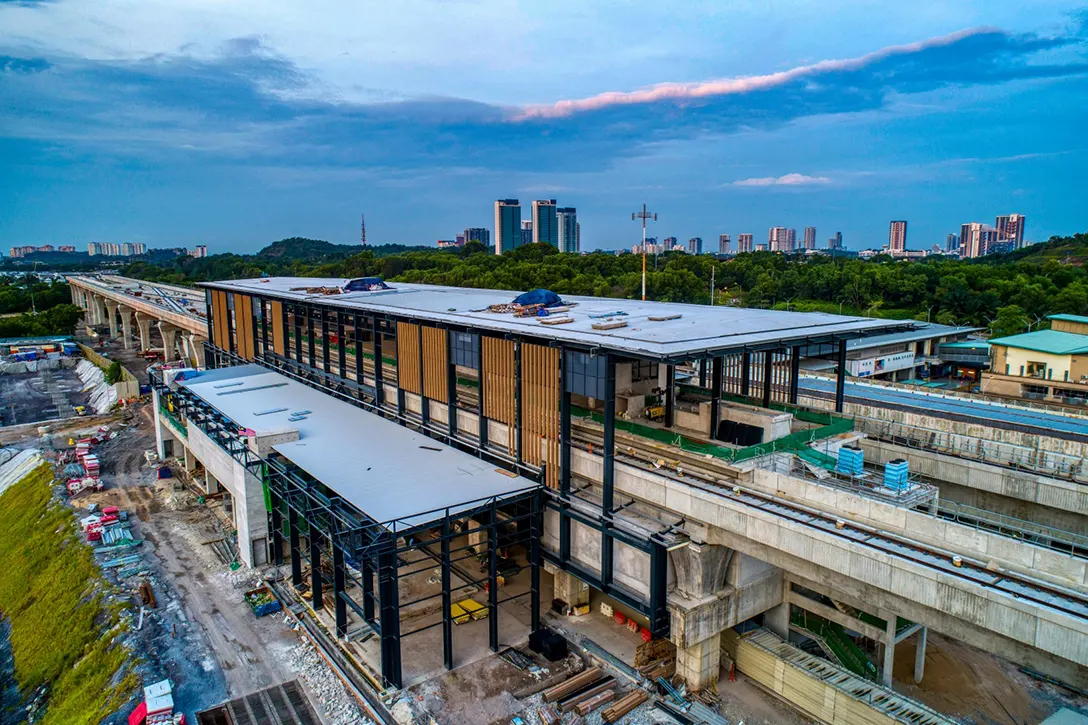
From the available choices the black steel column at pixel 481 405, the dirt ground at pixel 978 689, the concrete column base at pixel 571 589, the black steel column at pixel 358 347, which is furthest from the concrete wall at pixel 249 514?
the dirt ground at pixel 978 689

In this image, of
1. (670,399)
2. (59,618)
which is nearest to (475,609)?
(670,399)

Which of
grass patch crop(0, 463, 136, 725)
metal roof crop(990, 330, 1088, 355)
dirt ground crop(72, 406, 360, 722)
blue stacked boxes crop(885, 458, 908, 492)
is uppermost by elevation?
metal roof crop(990, 330, 1088, 355)

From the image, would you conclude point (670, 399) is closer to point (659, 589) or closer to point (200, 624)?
point (659, 589)

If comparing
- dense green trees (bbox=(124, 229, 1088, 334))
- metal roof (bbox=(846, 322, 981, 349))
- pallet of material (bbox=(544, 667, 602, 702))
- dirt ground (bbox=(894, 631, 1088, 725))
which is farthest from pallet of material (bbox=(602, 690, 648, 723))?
dense green trees (bbox=(124, 229, 1088, 334))

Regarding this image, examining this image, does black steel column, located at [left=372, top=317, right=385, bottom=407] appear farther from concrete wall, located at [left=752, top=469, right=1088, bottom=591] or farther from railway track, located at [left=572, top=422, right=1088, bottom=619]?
concrete wall, located at [left=752, top=469, right=1088, bottom=591]

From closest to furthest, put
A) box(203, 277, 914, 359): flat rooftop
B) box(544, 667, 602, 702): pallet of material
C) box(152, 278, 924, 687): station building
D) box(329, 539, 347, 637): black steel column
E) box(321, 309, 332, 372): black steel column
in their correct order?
1. box(544, 667, 602, 702): pallet of material
2. box(152, 278, 924, 687): station building
3. box(203, 277, 914, 359): flat rooftop
4. box(329, 539, 347, 637): black steel column
5. box(321, 309, 332, 372): black steel column

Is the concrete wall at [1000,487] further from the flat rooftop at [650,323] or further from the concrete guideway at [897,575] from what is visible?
the concrete guideway at [897,575]
